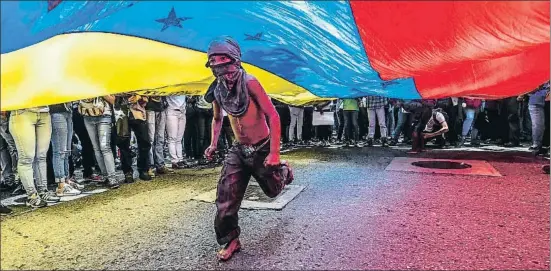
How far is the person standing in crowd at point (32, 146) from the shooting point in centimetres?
446

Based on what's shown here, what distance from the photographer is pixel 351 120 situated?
39.0 ft

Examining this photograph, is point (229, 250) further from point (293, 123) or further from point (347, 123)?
point (293, 123)

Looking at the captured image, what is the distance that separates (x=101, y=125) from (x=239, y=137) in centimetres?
332

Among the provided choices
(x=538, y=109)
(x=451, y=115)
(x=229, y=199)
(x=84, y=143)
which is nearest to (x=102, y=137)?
(x=84, y=143)

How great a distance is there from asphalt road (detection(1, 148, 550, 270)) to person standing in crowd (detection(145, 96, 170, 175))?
1087 mm

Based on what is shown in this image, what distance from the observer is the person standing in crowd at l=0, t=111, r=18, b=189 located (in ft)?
16.3

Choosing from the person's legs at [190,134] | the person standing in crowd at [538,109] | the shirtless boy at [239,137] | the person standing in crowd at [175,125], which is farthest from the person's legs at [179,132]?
the person standing in crowd at [538,109]

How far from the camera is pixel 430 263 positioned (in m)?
2.97

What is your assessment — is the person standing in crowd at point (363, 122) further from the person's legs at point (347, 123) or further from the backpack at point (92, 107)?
the backpack at point (92, 107)

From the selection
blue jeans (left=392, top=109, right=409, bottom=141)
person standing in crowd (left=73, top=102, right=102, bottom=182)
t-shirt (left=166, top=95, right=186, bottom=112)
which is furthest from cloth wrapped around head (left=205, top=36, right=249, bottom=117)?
blue jeans (left=392, top=109, right=409, bottom=141)

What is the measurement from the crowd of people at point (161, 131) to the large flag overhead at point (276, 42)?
58.9 inches

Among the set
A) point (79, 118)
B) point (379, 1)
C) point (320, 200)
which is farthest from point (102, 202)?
point (379, 1)

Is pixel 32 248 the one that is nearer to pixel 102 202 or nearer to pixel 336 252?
pixel 102 202

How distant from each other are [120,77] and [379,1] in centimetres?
281
